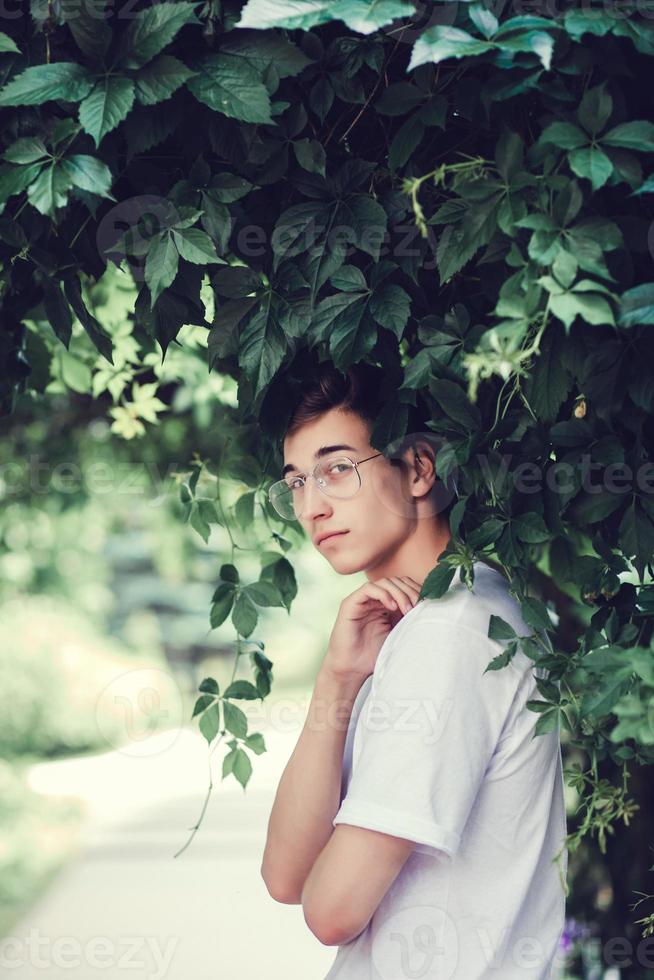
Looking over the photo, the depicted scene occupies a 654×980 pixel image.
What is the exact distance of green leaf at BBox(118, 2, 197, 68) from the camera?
4.40 feet

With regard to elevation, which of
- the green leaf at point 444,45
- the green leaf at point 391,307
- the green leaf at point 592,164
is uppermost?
the green leaf at point 444,45

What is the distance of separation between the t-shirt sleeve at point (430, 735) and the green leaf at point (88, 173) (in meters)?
0.73

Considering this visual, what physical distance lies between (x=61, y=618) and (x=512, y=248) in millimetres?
7847

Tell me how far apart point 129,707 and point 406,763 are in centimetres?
122

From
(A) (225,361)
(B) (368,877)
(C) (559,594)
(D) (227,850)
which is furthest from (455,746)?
(D) (227,850)

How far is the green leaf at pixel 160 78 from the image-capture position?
136 centimetres

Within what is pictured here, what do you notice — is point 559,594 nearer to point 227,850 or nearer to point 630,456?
point 630,456

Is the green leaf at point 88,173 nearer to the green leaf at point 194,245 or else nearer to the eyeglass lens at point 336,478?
the green leaf at point 194,245

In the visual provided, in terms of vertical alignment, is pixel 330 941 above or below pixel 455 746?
below

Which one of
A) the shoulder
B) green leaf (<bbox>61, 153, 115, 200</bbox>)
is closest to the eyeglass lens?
the shoulder

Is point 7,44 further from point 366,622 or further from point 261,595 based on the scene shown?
point 261,595

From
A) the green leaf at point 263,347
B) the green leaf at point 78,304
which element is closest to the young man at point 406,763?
the green leaf at point 263,347

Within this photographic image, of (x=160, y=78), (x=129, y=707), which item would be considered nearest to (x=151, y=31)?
(x=160, y=78)

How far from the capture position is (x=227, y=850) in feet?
22.2
